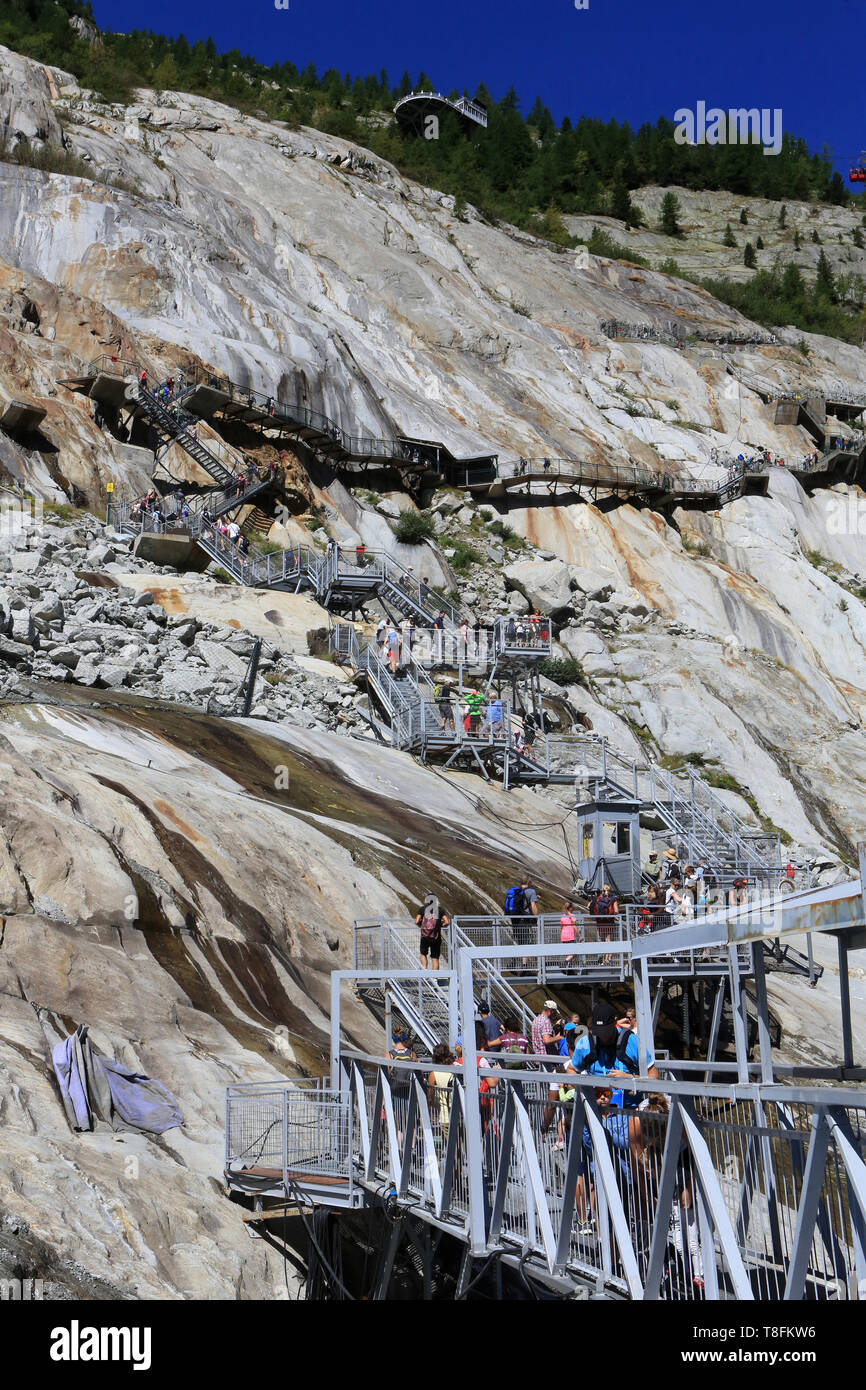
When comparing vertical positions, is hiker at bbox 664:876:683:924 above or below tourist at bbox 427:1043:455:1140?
Answer: above

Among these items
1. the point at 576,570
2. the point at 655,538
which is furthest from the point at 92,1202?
the point at 655,538

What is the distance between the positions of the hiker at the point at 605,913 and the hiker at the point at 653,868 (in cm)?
260

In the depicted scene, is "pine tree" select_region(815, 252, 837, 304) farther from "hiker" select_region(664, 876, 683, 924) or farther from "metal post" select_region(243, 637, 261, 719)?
"hiker" select_region(664, 876, 683, 924)

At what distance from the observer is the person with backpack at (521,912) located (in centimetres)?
2042

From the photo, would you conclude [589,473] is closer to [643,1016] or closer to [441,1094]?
[441,1094]

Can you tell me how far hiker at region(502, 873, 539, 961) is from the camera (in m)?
20.4

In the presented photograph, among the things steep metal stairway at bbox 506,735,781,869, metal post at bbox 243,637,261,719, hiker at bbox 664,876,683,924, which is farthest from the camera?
metal post at bbox 243,637,261,719

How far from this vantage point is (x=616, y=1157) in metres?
8.93

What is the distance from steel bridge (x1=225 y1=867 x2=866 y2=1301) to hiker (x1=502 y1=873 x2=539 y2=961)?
6965 millimetres

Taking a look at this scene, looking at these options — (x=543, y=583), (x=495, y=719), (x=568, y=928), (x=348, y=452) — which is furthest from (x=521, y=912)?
(x=348, y=452)

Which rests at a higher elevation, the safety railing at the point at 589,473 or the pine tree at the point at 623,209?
the pine tree at the point at 623,209

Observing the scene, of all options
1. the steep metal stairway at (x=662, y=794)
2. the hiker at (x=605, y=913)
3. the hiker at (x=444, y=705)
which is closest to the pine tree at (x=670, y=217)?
the steep metal stairway at (x=662, y=794)

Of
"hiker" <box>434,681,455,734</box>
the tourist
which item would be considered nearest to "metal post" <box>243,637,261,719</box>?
"hiker" <box>434,681,455,734</box>

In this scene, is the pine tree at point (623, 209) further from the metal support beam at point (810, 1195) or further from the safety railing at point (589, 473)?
the metal support beam at point (810, 1195)
